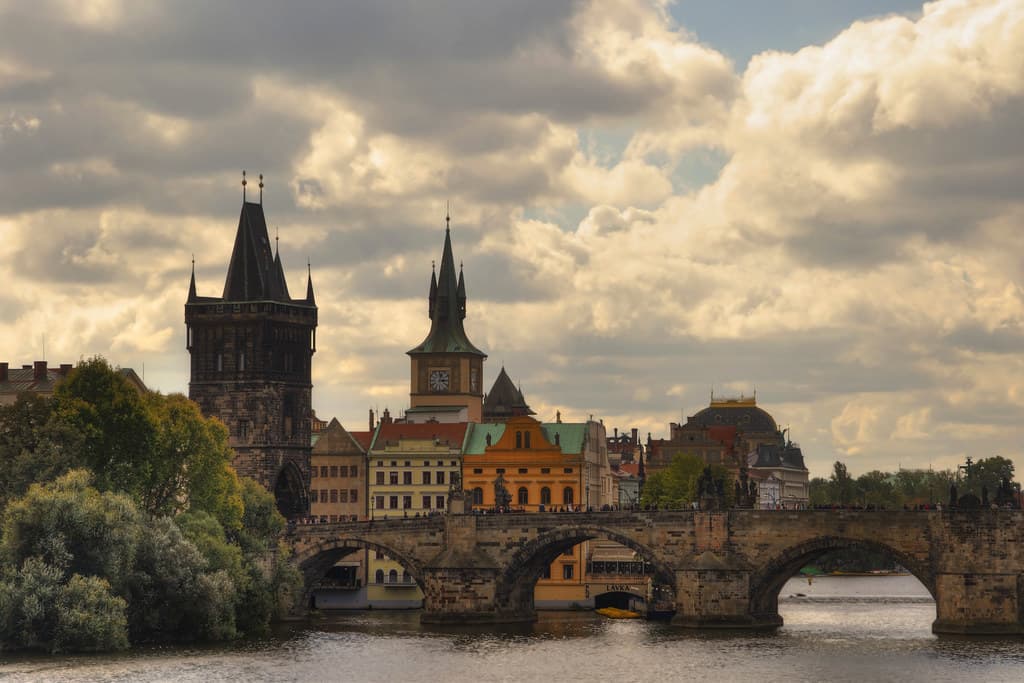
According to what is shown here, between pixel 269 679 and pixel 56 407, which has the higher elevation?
pixel 56 407

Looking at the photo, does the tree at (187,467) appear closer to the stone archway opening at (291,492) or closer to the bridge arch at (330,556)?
the bridge arch at (330,556)

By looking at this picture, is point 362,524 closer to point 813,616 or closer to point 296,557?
point 296,557

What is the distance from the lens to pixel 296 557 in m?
140

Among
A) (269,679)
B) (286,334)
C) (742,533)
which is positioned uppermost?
(286,334)

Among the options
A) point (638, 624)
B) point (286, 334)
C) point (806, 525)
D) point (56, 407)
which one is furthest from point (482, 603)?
point (286, 334)

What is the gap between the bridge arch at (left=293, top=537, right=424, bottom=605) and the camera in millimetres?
136625

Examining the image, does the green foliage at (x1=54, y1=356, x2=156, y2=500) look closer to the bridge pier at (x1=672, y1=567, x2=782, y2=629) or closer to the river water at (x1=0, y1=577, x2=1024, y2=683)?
the river water at (x1=0, y1=577, x2=1024, y2=683)

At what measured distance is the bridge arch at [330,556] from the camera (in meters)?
137

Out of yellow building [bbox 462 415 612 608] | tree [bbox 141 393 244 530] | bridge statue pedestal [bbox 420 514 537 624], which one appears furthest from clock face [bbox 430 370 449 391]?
tree [bbox 141 393 244 530]

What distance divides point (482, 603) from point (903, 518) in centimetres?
2639

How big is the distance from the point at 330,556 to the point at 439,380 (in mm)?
52248

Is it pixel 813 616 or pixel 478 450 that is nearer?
pixel 813 616

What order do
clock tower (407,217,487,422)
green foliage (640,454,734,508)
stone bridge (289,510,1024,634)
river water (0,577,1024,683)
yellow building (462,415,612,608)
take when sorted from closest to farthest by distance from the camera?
river water (0,577,1024,683) < stone bridge (289,510,1024,634) < yellow building (462,415,612,608) < green foliage (640,454,734,508) < clock tower (407,217,487,422)

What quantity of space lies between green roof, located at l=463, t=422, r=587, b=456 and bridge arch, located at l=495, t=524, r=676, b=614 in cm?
2788
